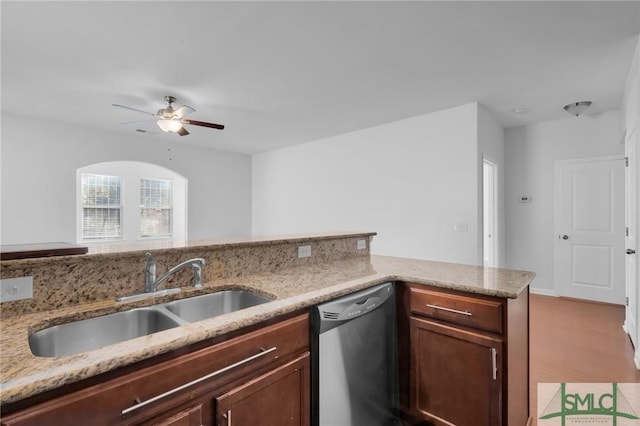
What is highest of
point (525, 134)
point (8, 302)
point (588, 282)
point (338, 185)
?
point (525, 134)

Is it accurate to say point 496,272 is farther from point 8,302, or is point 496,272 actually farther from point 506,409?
point 8,302

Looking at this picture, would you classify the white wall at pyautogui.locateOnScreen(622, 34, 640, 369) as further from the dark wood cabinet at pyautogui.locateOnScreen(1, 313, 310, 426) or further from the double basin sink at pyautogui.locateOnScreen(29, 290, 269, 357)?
the double basin sink at pyautogui.locateOnScreen(29, 290, 269, 357)

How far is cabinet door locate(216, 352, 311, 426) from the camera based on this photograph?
3.59ft

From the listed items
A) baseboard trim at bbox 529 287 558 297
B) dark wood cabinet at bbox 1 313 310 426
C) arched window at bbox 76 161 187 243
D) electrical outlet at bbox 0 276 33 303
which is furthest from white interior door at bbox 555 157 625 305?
arched window at bbox 76 161 187 243

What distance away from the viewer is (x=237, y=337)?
1.14 metres

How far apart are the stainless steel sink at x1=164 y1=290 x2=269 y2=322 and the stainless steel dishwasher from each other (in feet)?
1.16

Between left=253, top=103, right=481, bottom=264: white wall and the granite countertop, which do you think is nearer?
the granite countertop

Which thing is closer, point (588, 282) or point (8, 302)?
point (8, 302)

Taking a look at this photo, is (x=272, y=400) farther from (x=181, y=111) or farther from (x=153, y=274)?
(x=181, y=111)

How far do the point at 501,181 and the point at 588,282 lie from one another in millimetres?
1882

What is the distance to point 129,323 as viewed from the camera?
1388 mm

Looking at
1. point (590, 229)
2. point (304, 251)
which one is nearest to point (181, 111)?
point (304, 251)

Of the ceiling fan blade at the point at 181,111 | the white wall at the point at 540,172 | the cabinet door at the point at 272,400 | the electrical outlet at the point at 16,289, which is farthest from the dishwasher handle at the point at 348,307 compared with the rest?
the white wall at the point at 540,172

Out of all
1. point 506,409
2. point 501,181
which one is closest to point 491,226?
point 501,181
